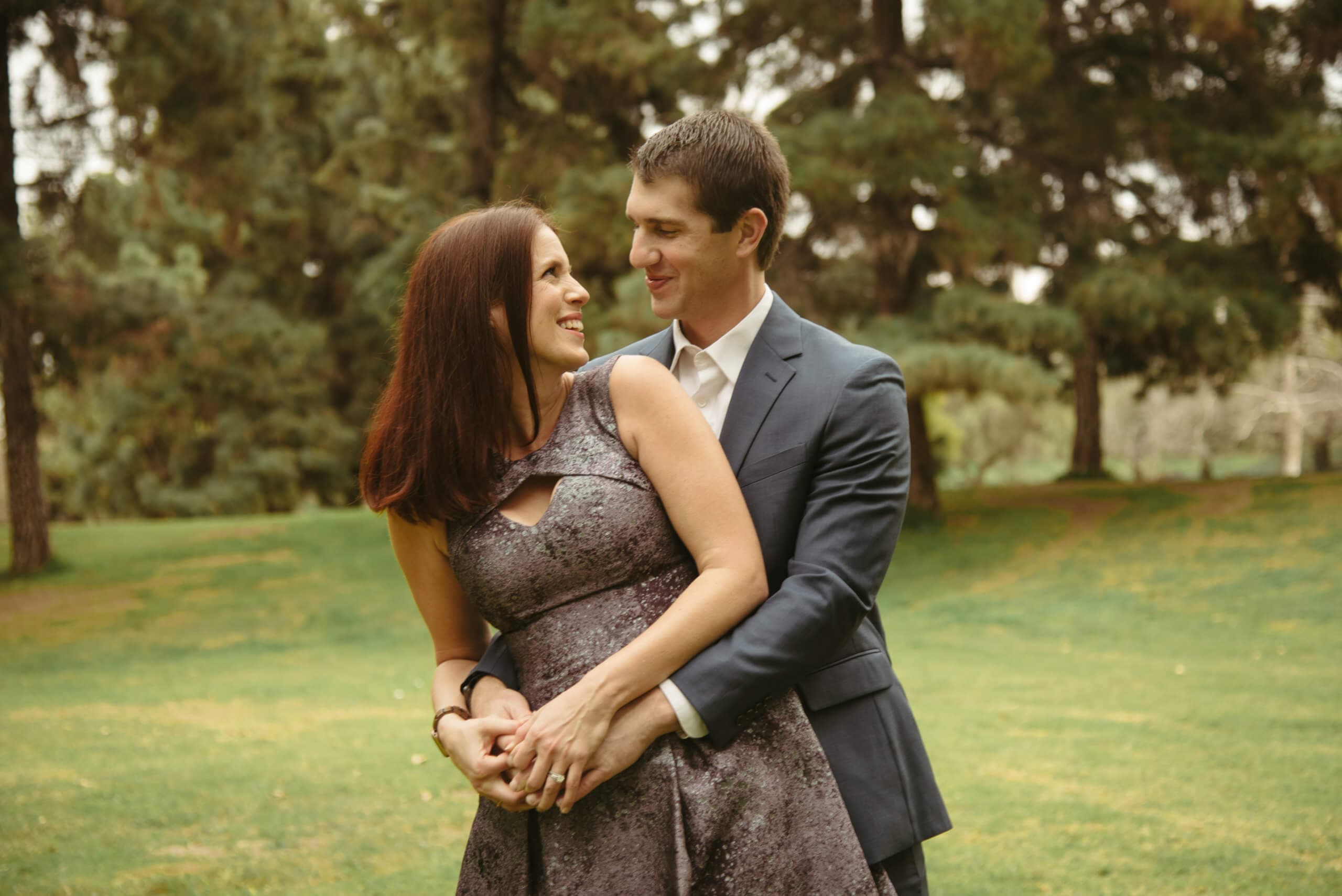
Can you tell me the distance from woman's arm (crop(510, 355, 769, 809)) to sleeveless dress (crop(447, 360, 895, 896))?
0.24 feet

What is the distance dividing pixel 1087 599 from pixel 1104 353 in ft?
26.6

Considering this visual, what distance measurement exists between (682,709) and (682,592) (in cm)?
23

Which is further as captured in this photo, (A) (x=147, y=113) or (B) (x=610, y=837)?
(A) (x=147, y=113)

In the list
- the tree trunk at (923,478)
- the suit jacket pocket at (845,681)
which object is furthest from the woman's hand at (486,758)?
the tree trunk at (923,478)

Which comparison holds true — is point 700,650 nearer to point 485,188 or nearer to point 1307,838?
point 1307,838

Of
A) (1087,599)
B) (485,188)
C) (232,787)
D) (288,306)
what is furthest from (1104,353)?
(288,306)

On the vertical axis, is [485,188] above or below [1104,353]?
above

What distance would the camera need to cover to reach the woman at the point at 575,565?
7.11 ft

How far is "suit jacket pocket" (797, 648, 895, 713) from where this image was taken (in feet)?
7.60

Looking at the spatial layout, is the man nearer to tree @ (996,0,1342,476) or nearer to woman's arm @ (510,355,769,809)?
woman's arm @ (510,355,769,809)

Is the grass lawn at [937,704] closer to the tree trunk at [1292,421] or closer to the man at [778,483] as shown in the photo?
the man at [778,483]

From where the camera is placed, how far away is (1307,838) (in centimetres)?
577

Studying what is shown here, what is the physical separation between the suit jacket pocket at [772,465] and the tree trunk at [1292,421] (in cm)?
3138

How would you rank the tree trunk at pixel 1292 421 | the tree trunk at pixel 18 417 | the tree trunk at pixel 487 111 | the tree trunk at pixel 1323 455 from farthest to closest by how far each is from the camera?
the tree trunk at pixel 1292 421 < the tree trunk at pixel 1323 455 < the tree trunk at pixel 487 111 < the tree trunk at pixel 18 417
